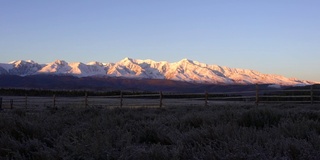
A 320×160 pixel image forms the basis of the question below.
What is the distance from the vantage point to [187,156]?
5.23 m

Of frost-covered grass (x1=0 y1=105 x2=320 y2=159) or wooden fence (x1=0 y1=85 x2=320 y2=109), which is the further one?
wooden fence (x1=0 y1=85 x2=320 y2=109)

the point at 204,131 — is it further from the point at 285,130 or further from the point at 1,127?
the point at 1,127

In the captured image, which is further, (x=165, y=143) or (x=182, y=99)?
(x=182, y=99)

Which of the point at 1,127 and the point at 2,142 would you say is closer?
the point at 2,142

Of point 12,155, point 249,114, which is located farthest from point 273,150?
point 249,114

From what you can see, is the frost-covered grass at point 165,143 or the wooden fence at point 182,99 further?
the wooden fence at point 182,99

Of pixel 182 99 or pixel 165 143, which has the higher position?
pixel 165 143

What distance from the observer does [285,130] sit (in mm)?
7113

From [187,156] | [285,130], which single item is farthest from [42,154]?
[285,130]

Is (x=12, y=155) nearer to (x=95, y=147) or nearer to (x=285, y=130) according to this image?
(x=95, y=147)

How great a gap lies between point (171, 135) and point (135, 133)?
117cm

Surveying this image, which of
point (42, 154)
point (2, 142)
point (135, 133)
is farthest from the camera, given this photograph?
point (135, 133)

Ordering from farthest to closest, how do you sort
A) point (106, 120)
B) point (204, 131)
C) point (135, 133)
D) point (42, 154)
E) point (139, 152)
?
point (106, 120)
point (135, 133)
point (204, 131)
point (42, 154)
point (139, 152)

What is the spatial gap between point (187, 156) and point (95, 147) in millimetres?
1174
